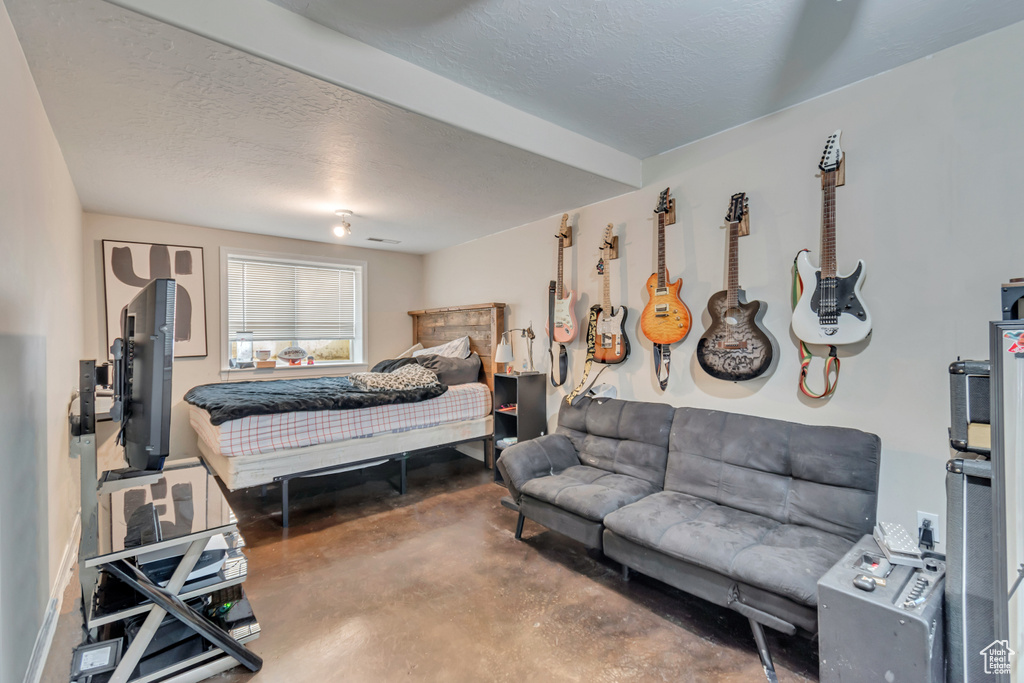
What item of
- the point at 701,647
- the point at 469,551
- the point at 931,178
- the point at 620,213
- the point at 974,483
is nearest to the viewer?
the point at 974,483

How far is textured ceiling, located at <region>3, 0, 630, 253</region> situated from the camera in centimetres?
161

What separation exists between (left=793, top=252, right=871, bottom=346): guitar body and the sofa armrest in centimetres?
148

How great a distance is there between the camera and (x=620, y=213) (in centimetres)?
322

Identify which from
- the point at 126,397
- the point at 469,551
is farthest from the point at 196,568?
the point at 469,551

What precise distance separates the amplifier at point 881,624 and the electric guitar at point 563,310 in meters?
2.24

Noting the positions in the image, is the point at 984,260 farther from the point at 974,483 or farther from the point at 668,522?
the point at 668,522

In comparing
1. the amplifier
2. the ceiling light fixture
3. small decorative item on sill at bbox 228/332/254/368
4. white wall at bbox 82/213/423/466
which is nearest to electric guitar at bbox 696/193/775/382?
the amplifier

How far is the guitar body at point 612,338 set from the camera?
3.12 m

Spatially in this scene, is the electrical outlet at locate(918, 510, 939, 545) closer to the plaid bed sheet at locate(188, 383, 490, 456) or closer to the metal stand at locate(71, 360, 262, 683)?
the metal stand at locate(71, 360, 262, 683)

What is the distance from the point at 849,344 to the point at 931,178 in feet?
2.53

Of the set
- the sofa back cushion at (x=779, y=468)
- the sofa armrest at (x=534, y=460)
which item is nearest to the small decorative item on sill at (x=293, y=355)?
the sofa armrest at (x=534, y=460)

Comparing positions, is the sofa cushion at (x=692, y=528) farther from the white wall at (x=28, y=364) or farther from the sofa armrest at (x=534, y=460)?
the white wall at (x=28, y=364)

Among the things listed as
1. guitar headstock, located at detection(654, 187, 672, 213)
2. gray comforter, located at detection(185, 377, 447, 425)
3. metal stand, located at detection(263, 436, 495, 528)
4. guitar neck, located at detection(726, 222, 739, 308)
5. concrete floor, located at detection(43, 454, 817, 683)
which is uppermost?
guitar headstock, located at detection(654, 187, 672, 213)

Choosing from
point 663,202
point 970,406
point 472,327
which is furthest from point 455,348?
point 970,406
